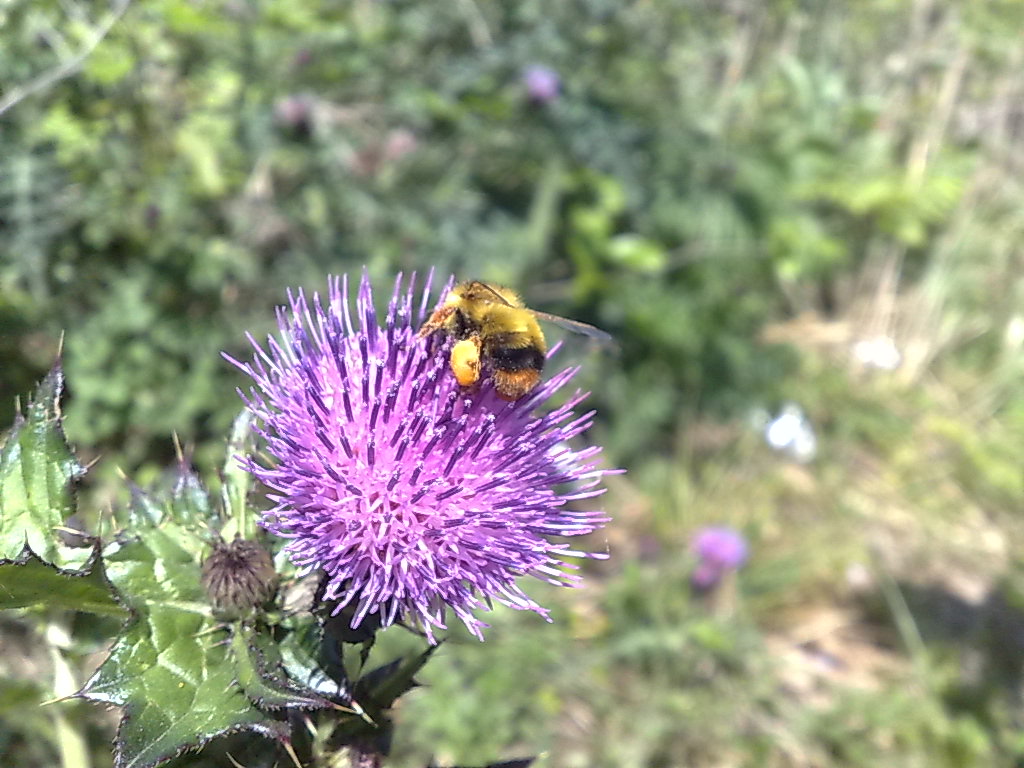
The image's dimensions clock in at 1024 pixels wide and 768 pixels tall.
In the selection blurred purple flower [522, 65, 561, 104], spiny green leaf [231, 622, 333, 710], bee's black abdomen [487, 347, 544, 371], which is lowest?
spiny green leaf [231, 622, 333, 710]

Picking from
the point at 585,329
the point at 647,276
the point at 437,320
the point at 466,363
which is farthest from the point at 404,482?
the point at 647,276

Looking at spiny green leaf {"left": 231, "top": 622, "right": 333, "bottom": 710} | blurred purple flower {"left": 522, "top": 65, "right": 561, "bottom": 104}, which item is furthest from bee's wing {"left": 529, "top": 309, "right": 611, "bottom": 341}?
blurred purple flower {"left": 522, "top": 65, "right": 561, "bottom": 104}

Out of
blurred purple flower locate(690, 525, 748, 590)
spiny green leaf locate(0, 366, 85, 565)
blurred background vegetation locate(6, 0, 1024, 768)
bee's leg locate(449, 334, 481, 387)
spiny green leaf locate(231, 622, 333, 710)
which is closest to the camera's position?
spiny green leaf locate(231, 622, 333, 710)

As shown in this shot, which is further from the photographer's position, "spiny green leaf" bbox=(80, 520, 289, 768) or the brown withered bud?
the brown withered bud

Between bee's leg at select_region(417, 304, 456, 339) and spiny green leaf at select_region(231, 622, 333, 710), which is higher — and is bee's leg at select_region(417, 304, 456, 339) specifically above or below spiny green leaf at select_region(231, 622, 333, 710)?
above

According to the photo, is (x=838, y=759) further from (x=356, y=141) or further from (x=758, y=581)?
(x=356, y=141)

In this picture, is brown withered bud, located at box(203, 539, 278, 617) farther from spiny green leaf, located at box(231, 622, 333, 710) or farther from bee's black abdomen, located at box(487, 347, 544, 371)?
bee's black abdomen, located at box(487, 347, 544, 371)

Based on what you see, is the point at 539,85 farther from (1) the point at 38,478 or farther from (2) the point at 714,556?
(1) the point at 38,478

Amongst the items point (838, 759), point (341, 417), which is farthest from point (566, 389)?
point (341, 417)
